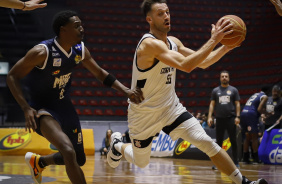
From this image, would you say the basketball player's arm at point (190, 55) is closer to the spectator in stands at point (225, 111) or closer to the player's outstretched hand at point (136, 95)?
the player's outstretched hand at point (136, 95)

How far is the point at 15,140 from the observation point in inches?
494

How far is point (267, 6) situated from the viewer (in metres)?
20.9

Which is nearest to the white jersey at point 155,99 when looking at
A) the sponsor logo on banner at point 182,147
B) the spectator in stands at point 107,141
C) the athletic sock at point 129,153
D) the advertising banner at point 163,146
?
the athletic sock at point 129,153

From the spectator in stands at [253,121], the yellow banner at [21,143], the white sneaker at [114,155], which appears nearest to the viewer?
the white sneaker at [114,155]

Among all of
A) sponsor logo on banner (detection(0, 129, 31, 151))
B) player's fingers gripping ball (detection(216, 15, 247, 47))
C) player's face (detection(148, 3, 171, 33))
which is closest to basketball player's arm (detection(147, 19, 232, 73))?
player's fingers gripping ball (detection(216, 15, 247, 47))

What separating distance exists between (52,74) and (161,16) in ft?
3.81

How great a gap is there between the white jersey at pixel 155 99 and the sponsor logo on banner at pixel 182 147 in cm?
719

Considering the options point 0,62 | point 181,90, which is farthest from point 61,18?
point 181,90

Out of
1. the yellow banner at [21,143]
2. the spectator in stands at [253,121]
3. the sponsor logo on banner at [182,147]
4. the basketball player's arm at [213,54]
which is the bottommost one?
the yellow banner at [21,143]

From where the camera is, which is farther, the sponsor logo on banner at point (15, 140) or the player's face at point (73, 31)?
the sponsor logo on banner at point (15, 140)

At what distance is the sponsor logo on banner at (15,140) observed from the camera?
12.4 m

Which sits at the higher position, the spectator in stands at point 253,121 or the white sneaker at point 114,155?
the white sneaker at point 114,155

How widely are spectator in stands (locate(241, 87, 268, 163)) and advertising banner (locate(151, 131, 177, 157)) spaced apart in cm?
229

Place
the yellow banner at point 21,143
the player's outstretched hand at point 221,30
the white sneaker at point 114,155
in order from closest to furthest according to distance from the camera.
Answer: the player's outstretched hand at point 221,30 < the white sneaker at point 114,155 < the yellow banner at point 21,143
